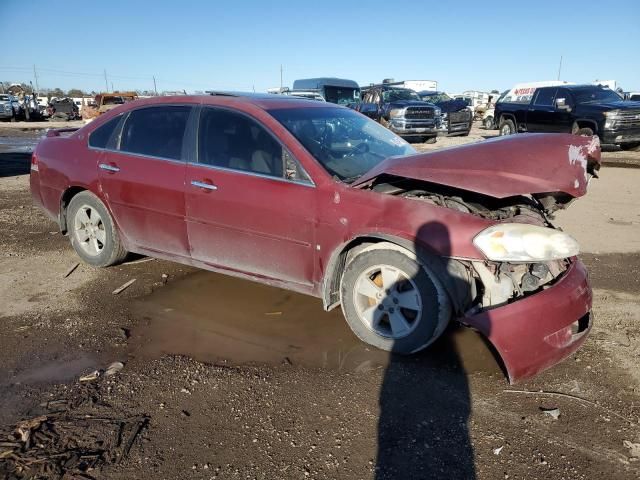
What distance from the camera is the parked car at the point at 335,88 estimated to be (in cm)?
2119

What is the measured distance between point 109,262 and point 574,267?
4000mm

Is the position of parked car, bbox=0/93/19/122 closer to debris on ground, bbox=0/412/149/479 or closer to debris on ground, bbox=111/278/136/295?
debris on ground, bbox=111/278/136/295

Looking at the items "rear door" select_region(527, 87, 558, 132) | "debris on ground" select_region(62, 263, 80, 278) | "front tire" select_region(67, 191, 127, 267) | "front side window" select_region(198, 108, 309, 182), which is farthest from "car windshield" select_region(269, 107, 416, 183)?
"rear door" select_region(527, 87, 558, 132)

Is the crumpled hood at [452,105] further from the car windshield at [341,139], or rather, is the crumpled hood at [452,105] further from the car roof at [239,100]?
the car roof at [239,100]

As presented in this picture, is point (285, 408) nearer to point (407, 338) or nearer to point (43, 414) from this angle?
point (407, 338)

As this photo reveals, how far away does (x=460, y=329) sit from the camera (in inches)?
149

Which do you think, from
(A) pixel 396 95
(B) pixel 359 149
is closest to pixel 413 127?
(A) pixel 396 95

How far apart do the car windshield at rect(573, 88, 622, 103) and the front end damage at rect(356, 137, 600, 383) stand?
12.9 meters

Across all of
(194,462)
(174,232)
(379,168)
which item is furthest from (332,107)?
(194,462)

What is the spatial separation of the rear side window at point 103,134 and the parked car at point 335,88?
16.5 m

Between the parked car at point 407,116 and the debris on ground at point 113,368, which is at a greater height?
the parked car at point 407,116

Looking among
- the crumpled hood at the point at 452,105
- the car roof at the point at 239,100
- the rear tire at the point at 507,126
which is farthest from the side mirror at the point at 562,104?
the car roof at the point at 239,100

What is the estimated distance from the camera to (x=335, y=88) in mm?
21453

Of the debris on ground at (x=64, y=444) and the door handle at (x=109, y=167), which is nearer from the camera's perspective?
the debris on ground at (x=64, y=444)
